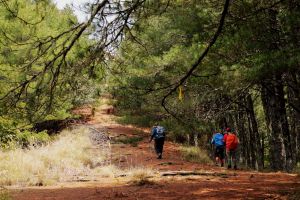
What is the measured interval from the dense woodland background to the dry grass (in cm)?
119

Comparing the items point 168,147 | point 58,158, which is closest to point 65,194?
point 58,158

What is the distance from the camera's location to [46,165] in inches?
667

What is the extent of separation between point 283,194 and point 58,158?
1057 cm

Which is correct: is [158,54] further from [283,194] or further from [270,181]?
[283,194]

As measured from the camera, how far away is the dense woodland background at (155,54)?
249 inches

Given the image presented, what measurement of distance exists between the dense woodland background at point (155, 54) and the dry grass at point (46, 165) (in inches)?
47.0

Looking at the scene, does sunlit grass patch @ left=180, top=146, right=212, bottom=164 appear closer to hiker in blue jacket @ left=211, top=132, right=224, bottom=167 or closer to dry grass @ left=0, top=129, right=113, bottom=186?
hiker in blue jacket @ left=211, top=132, right=224, bottom=167

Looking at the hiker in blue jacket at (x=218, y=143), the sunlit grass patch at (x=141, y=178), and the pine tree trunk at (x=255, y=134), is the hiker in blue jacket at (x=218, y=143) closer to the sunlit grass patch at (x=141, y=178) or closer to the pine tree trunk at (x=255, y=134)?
the sunlit grass patch at (x=141, y=178)

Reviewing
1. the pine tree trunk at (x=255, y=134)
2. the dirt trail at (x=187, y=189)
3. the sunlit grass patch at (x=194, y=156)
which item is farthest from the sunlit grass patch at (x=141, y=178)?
the pine tree trunk at (x=255, y=134)

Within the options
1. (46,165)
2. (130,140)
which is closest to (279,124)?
(46,165)

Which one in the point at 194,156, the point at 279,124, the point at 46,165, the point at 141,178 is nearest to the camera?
the point at 141,178

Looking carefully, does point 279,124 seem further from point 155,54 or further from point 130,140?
point 130,140

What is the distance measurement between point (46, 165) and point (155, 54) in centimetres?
676

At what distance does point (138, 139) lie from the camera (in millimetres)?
29125
